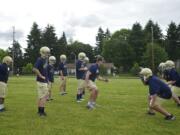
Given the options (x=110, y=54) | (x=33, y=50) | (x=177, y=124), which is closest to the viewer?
(x=177, y=124)

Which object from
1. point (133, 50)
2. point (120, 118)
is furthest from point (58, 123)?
point (133, 50)

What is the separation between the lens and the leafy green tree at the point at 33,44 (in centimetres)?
10794

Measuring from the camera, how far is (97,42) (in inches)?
6181

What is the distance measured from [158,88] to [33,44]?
101 m

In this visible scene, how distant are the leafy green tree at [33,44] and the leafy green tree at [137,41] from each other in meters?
24.9

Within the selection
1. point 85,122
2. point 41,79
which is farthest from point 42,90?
point 85,122

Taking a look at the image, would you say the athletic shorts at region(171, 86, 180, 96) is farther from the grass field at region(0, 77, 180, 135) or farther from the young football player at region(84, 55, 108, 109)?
the young football player at region(84, 55, 108, 109)

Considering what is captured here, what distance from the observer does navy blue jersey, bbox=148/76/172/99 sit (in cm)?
1285

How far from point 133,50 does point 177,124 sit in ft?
328

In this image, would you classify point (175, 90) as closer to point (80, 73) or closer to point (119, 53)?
point (80, 73)

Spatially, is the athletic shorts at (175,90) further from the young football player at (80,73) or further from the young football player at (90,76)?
the young football player at (80,73)

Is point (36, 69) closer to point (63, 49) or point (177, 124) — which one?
point (177, 124)

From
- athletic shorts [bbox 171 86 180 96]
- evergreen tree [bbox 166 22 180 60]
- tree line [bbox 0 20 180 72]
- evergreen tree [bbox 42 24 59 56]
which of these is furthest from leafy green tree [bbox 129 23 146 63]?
athletic shorts [bbox 171 86 180 96]

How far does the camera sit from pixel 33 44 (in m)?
112
